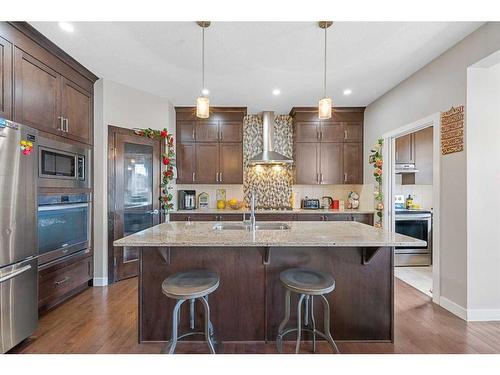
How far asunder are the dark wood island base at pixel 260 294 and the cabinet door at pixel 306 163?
2.58 metres

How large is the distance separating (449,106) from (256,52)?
2.08 m

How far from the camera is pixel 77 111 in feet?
9.64

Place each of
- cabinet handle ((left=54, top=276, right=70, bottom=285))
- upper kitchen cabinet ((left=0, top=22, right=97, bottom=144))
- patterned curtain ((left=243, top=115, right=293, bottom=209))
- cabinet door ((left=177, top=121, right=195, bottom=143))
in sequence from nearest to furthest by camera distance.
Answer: upper kitchen cabinet ((left=0, top=22, right=97, bottom=144)), cabinet handle ((left=54, top=276, right=70, bottom=285)), cabinet door ((left=177, top=121, right=195, bottom=143)), patterned curtain ((left=243, top=115, right=293, bottom=209))

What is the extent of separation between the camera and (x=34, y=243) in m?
2.07

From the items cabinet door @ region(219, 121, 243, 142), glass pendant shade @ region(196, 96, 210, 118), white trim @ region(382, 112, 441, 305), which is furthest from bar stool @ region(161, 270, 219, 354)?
cabinet door @ region(219, 121, 243, 142)

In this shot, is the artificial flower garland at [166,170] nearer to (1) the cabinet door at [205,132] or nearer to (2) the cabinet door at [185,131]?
(2) the cabinet door at [185,131]

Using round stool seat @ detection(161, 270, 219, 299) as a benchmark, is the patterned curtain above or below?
above

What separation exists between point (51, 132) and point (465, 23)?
13.1 feet

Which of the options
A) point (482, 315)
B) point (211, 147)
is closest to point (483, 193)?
point (482, 315)

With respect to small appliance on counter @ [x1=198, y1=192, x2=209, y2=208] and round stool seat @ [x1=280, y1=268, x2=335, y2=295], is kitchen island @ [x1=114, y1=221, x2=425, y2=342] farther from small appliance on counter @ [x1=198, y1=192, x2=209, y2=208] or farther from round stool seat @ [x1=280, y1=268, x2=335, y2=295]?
small appliance on counter @ [x1=198, y1=192, x2=209, y2=208]

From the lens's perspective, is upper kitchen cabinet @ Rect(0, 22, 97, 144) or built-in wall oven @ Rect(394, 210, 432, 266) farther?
built-in wall oven @ Rect(394, 210, 432, 266)

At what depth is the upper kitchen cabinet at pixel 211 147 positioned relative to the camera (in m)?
4.43

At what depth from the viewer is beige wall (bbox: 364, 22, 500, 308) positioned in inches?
90.0

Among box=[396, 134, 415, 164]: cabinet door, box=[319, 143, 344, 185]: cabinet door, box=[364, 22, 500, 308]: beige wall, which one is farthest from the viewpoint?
box=[319, 143, 344, 185]: cabinet door
